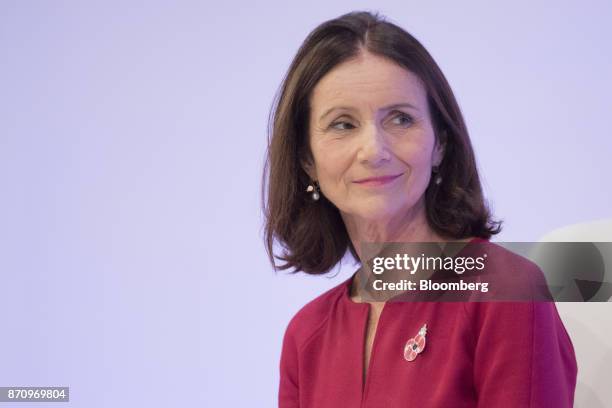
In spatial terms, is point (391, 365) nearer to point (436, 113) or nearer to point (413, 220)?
point (413, 220)

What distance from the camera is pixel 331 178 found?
1.51 metres

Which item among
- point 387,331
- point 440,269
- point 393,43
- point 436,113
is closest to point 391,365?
point 387,331

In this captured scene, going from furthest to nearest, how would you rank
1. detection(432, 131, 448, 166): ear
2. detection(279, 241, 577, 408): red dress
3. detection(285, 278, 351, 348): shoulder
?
1. detection(285, 278, 351, 348): shoulder
2. detection(432, 131, 448, 166): ear
3. detection(279, 241, 577, 408): red dress

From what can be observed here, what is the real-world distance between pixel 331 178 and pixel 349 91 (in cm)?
16

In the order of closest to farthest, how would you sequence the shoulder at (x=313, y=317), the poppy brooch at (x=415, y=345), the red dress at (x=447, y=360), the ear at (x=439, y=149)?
1. the red dress at (x=447, y=360)
2. the poppy brooch at (x=415, y=345)
3. the ear at (x=439, y=149)
4. the shoulder at (x=313, y=317)

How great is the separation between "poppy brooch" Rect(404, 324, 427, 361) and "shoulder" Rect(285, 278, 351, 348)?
246 mm

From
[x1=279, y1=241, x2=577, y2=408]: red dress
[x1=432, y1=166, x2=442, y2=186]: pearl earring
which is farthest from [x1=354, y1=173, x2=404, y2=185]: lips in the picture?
[x1=279, y1=241, x2=577, y2=408]: red dress

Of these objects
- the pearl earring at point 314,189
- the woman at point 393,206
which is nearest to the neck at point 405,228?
the woman at point 393,206

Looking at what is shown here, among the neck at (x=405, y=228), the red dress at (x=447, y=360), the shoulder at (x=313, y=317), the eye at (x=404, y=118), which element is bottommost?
the red dress at (x=447, y=360)

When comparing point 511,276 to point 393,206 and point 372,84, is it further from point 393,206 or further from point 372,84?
point 372,84

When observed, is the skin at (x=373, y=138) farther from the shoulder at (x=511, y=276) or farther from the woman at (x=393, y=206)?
the shoulder at (x=511, y=276)

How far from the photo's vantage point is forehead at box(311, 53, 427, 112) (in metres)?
1.44

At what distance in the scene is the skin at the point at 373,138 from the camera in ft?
4.72

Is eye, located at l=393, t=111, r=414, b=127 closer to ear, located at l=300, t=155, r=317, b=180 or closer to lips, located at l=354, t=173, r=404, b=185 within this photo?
lips, located at l=354, t=173, r=404, b=185
